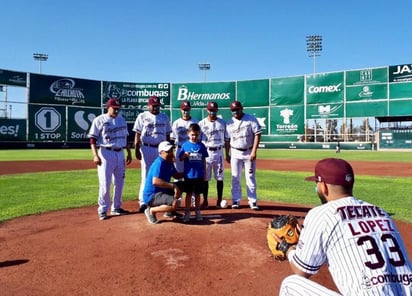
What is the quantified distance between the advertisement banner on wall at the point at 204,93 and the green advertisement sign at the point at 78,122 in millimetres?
9865

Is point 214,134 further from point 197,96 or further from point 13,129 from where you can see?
point 197,96

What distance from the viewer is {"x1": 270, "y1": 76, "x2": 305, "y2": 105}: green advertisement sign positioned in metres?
38.5

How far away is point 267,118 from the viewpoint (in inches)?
1555

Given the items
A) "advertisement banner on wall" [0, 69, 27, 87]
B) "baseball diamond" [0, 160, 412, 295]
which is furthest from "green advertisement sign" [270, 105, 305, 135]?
"baseball diamond" [0, 160, 412, 295]

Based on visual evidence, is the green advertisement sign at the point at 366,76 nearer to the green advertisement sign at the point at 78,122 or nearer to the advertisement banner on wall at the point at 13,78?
the green advertisement sign at the point at 78,122

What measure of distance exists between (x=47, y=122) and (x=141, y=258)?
37600 millimetres

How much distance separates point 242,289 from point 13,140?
3816 centimetres

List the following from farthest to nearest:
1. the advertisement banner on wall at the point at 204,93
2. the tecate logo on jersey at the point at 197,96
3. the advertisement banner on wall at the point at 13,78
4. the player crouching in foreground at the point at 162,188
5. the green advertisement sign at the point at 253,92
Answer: the tecate logo on jersey at the point at 197,96, the advertisement banner on wall at the point at 204,93, the green advertisement sign at the point at 253,92, the advertisement banner on wall at the point at 13,78, the player crouching in foreground at the point at 162,188

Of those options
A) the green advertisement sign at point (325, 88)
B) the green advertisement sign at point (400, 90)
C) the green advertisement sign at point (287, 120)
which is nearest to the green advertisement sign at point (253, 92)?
the green advertisement sign at point (287, 120)

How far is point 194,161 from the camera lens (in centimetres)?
591

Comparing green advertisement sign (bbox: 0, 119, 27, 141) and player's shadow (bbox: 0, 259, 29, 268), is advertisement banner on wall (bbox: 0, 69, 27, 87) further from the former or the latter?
player's shadow (bbox: 0, 259, 29, 268)

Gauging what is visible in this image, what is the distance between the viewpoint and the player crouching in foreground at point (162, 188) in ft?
17.8

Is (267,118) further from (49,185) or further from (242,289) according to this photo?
(242,289)

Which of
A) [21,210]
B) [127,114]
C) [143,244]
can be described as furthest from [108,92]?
[143,244]
